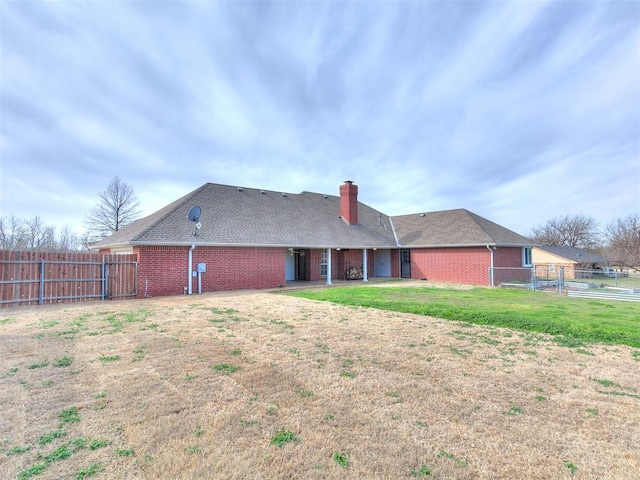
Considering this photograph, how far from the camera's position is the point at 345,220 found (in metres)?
23.6

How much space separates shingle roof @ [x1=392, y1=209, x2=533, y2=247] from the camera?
2011cm

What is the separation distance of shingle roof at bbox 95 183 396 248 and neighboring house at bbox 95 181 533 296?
57 mm

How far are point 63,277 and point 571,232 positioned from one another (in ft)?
203

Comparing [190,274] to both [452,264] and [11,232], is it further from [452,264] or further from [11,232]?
[11,232]

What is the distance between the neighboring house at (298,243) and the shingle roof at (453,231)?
73 mm

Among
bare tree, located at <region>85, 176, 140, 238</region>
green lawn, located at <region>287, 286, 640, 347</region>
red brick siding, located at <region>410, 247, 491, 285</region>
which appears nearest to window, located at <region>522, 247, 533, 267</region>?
red brick siding, located at <region>410, 247, 491, 285</region>

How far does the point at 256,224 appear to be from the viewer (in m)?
18.4

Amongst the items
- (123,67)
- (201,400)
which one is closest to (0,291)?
(123,67)

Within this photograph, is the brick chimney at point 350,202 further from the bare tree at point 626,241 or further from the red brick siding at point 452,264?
the bare tree at point 626,241

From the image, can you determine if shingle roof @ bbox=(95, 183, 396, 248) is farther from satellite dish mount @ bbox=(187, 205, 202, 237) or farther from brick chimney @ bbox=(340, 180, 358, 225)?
brick chimney @ bbox=(340, 180, 358, 225)

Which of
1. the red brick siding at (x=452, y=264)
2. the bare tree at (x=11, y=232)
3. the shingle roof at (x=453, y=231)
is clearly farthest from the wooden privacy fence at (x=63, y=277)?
the bare tree at (x=11, y=232)

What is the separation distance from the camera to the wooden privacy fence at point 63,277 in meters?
11.3

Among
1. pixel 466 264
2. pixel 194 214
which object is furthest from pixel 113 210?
pixel 466 264

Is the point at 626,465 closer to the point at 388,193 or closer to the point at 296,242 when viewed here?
the point at 296,242
